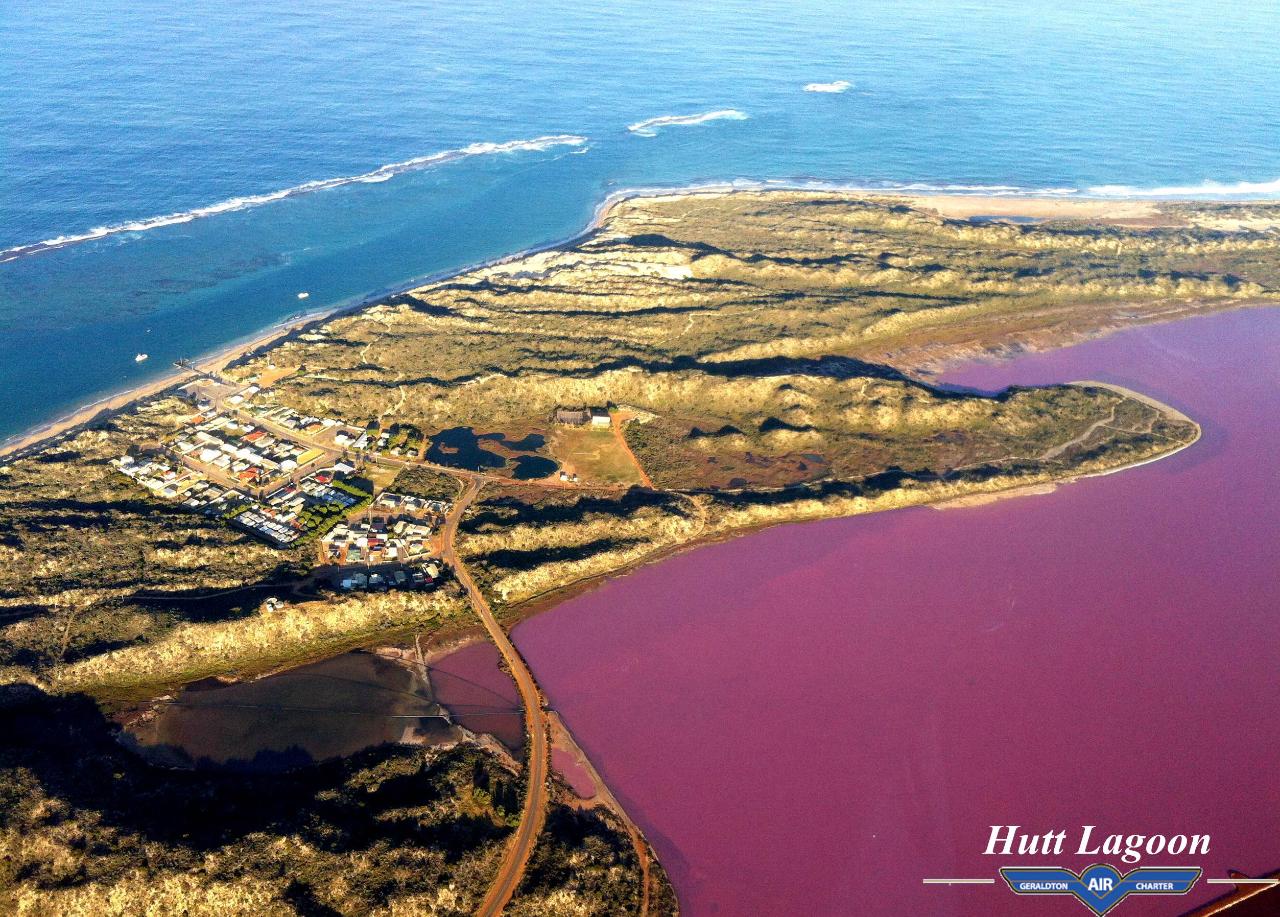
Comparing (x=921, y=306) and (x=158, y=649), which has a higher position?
(x=921, y=306)

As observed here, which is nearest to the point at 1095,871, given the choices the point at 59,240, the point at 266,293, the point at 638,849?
the point at 638,849

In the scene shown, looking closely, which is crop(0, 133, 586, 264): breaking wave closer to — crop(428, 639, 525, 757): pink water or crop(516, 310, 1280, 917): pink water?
crop(428, 639, 525, 757): pink water

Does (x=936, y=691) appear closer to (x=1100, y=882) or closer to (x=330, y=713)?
(x=1100, y=882)

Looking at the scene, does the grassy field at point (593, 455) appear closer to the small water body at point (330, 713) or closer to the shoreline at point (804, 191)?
the small water body at point (330, 713)

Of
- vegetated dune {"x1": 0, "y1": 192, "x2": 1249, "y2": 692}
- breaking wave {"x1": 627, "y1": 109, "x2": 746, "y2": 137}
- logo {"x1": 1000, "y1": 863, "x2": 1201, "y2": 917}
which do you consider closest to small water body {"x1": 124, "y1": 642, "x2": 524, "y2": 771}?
vegetated dune {"x1": 0, "y1": 192, "x2": 1249, "y2": 692}

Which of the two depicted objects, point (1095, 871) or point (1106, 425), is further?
point (1106, 425)

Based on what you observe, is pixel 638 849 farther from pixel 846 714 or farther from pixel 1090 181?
pixel 1090 181
